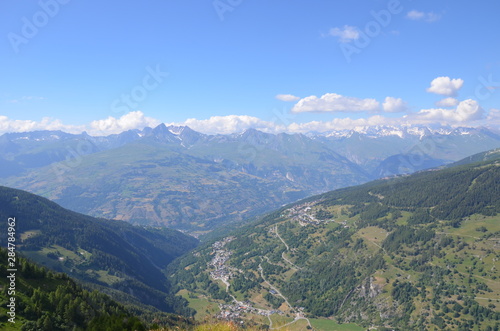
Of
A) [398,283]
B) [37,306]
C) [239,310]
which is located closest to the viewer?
[37,306]

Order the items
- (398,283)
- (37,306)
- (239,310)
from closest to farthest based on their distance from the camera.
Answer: (37,306) → (398,283) → (239,310)

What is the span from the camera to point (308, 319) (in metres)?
144

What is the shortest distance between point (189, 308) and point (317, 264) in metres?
83.0

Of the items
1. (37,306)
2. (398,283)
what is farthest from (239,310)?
(37,306)

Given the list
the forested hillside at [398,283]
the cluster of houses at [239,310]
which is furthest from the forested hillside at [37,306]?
the cluster of houses at [239,310]

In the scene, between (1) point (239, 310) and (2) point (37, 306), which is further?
(1) point (239, 310)

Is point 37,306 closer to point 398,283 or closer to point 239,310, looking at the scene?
point 239,310

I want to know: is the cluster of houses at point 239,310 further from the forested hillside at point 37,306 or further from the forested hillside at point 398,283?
the forested hillside at point 37,306

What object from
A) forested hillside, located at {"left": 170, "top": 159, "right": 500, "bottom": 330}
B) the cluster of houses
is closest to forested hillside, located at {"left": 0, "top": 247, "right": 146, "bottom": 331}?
forested hillside, located at {"left": 170, "top": 159, "right": 500, "bottom": 330}

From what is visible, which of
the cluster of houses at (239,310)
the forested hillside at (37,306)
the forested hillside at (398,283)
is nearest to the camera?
the forested hillside at (37,306)

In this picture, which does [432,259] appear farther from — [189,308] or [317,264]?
[189,308]

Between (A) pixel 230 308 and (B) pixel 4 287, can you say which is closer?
(B) pixel 4 287

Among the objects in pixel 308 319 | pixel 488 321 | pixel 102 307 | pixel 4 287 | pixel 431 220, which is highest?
pixel 4 287

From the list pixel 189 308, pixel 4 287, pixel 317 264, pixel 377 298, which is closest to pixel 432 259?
pixel 377 298
